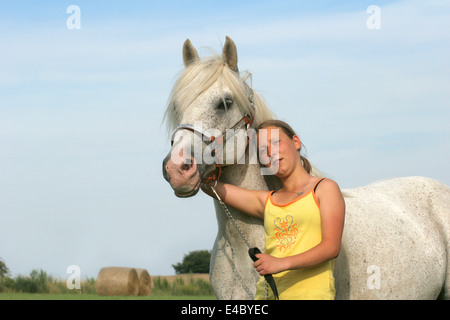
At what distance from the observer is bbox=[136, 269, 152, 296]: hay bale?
14641 mm

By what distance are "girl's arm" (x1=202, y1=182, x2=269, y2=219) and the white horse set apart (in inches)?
5.0

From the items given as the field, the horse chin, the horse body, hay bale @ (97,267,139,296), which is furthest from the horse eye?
hay bale @ (97,267,139,296)

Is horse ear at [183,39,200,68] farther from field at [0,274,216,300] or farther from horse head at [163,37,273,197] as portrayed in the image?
field at [0,274,216,300]

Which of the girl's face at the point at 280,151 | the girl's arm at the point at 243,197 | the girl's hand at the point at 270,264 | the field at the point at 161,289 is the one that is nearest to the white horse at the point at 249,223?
the girl's arm at the point at 243,197

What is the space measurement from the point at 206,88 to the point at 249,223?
0.93 m

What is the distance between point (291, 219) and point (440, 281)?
6.78 ft

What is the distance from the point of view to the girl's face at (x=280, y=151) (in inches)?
132

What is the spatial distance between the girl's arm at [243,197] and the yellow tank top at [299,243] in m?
0.25

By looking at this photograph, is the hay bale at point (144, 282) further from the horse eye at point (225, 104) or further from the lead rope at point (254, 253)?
the horse eye at point (225, 104)

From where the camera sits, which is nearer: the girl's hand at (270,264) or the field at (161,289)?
the girl's hand at (270,264)

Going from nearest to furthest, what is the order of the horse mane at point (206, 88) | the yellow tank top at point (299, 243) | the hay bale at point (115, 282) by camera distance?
the yellow tank top at point (299, 243), the horse mane at point (206, 88), the hay bale at point (115, 282)

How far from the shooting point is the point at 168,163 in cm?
318

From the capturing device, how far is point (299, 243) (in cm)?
314
